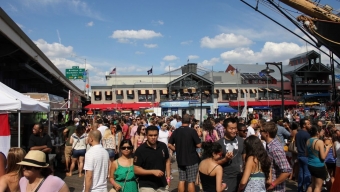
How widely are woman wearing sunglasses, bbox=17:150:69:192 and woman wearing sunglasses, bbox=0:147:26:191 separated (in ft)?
0.90

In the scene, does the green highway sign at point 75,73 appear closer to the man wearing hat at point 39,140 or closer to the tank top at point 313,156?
the man wearing hat at point 39,140

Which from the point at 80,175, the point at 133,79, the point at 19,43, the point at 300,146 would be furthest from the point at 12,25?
the point at 133,79

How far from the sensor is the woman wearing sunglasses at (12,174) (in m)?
3.59

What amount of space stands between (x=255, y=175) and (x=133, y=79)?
60923mm

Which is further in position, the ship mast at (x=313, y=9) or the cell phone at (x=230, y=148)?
the ship mast at (x=313, y=9)

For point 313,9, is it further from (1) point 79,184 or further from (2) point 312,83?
(2) point 312,83

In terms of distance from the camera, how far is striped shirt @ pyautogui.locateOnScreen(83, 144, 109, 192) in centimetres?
512

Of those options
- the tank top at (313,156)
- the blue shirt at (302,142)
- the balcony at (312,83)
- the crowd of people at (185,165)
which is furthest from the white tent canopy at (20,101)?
the balcony at (312,83)

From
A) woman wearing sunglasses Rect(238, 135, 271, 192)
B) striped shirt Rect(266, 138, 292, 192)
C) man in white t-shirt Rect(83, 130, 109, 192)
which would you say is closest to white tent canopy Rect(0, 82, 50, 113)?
man in white t-shirt Rect(83, 130, 109, 192)

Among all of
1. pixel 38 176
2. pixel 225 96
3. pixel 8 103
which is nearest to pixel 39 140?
pixel 8 103

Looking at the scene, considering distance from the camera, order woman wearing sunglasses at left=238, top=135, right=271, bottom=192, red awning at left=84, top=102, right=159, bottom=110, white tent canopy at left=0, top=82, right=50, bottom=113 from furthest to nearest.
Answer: red awning at left=84, top=102, right=159, bottom=110, white tent canopy at left=0, top=82, right=50, bottom=113, woman wearing sunglasses at left=238, top=135, right=271, bottom=192

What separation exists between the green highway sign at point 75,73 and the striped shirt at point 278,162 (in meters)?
61.6

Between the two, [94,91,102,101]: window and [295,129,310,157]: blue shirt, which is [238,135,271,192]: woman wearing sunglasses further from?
[94,91,102,101]: window

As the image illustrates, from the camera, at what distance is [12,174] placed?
3717 millimetres
